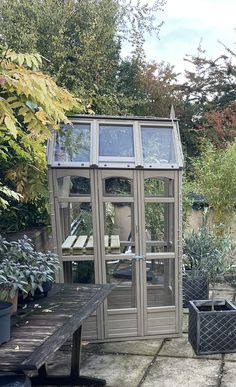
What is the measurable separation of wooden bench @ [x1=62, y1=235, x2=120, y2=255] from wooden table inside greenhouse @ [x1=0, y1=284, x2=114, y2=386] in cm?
52

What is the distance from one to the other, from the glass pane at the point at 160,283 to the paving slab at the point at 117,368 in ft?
1.80

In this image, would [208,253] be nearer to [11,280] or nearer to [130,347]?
[130,347]

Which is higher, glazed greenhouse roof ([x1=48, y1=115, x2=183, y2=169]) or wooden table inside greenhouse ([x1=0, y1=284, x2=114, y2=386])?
glazed greenhouse roof ([x1=48, y1=115, x2=183, y2=169])

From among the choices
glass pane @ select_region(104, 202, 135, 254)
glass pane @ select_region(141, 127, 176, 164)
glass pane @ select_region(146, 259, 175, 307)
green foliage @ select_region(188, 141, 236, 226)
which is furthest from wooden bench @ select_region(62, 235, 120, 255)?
green foliage @ select_region(188, 141, 236, 226)

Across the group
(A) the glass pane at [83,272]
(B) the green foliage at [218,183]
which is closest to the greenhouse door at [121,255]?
(A) the glass pane at [83,272]

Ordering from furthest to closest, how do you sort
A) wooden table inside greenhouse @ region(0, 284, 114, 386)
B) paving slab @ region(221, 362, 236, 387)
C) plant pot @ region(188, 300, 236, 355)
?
1. plant pot @ region(188, 300, 236, 355)
2. paving slab @ region(221, 362, 236, 387)
3. wooden table inside greenhouse @ region(0, 284, 114, 386)

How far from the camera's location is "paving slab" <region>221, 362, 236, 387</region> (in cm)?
274

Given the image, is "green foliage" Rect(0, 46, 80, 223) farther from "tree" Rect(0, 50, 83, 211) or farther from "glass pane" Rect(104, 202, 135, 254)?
"glass pane" Rect(104, 202, 135, 254)

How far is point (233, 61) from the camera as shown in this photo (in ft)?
40.7

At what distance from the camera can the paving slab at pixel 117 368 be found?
111 inches

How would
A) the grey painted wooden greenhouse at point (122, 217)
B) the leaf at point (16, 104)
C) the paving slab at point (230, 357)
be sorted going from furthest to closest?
the grey painted wooden greenhouse at point (122, 217) < the paving slab at point (230, 357) < the leaf at point (16, 104)

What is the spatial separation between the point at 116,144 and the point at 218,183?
2.59 m

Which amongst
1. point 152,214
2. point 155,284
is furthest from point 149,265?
point 152,214

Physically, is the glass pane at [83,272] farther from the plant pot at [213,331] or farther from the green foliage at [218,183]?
the green foliage at [218,183]
